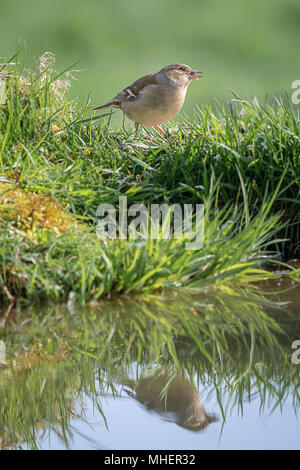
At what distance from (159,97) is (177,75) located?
298 millimetres

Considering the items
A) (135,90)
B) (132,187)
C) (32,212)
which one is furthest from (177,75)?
(32,212)

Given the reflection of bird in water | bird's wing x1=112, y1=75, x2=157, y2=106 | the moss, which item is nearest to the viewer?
the reflection of bird in water

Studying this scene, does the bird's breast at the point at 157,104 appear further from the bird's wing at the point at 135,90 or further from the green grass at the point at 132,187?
the green grass at the point at 132,187

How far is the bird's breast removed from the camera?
573 centimetres

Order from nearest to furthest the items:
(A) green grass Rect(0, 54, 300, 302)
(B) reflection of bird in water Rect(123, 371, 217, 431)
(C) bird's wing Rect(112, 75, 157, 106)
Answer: (B) reflection of bird in water Rect(123, 371, 217, 431)
(A) green grass Rect(0, 54, 300, 302)
(C) bird's wing Rect(112, 75, 157, 106)

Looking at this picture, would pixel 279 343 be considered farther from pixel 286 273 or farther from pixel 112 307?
pixel 286 273

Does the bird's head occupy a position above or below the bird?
above

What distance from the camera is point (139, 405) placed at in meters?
2.72

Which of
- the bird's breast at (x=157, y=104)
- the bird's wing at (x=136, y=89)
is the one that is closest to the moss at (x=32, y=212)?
the bird's breast at (x=157, y=104)

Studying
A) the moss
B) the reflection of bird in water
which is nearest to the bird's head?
the moss

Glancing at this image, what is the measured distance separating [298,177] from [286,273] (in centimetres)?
78

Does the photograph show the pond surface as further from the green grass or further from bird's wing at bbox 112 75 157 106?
bird's wing at bbox 112 75 157 106

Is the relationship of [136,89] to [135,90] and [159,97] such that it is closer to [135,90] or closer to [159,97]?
[135,90]

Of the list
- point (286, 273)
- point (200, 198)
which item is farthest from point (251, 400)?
point (200, 198)
